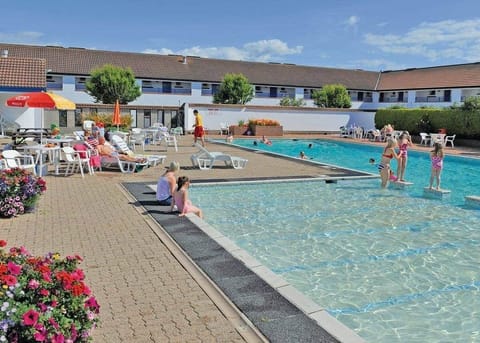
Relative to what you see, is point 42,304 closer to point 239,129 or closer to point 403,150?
point 403,150

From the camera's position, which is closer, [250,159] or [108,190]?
[108,190]

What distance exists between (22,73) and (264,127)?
16463 millimetres

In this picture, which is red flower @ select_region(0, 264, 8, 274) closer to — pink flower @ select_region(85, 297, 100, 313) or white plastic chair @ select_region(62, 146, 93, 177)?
pink flower @ select_region(85, 297, 100, 313)

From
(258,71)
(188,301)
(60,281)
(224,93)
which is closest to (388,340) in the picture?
(188,301)

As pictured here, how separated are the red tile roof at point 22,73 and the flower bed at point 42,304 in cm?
2479

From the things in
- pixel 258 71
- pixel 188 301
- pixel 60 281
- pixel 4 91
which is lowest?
pixel 188 301

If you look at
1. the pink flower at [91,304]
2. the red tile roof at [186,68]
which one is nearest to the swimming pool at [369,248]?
the pink flower at [91,304]

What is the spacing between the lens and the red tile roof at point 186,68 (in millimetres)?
46781

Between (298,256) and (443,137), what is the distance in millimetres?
23015

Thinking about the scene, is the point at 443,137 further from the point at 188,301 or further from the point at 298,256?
the point at 188,301

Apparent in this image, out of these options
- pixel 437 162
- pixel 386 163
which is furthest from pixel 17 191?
pixel 437 162

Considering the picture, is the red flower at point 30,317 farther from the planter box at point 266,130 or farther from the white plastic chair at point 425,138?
the planter box at point 266,130

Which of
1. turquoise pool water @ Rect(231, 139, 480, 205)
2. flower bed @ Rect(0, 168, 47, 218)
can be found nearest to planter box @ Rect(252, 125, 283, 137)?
turquoise pool water @ Rect(231, 139, 480, 205)

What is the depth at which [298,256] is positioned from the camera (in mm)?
6883
